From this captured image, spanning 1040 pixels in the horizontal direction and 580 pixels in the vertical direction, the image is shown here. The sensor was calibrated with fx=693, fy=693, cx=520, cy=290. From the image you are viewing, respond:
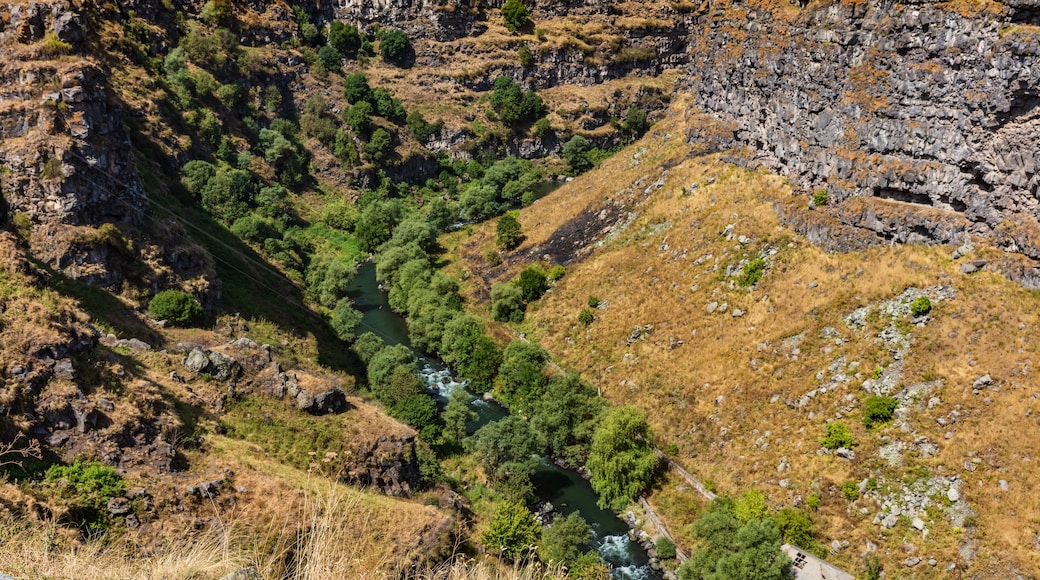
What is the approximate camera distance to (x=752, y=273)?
5641cm

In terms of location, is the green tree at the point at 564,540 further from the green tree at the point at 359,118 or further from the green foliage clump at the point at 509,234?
the green tree at the point at 359,118

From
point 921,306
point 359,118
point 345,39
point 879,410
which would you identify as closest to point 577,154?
point 359,118

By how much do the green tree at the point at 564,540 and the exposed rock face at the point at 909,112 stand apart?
100ft

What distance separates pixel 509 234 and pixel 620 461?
4164 centimetres

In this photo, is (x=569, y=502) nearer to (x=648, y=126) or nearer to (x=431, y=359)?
(x=431, y=359)

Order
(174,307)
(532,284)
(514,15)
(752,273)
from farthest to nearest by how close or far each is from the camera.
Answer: (514,15), (532,284), (752,273), (174,307)

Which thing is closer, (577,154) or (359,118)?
(359,118)

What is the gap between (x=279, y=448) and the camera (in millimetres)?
38375

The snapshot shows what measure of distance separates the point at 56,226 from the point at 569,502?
1562 inches

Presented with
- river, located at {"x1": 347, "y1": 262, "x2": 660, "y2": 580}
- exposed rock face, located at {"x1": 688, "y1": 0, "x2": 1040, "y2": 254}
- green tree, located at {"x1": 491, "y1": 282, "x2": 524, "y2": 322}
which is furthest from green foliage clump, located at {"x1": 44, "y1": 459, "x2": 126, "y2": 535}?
exposed rock face, located at {"x1": 688, "y1": 0, "x2": 1040, "y2": 254}

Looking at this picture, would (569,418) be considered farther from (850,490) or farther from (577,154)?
(577,154)

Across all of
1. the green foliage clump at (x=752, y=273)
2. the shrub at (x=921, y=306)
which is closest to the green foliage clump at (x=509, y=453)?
the green foliage clump at (x=752, y=273)

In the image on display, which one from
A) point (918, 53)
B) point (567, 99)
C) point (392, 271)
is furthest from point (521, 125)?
point (918, 53)

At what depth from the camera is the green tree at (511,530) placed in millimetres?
38628
